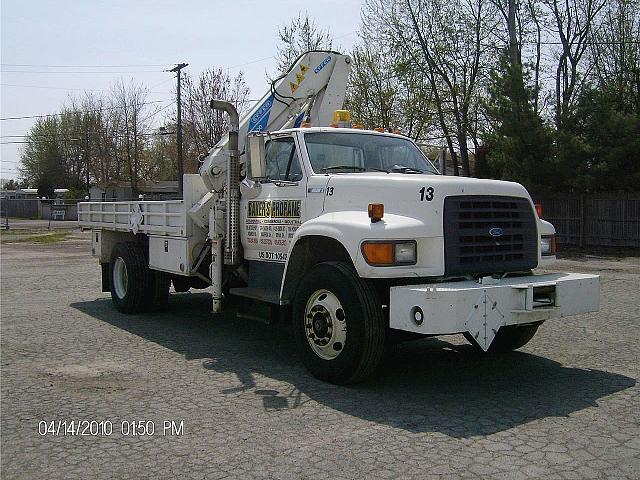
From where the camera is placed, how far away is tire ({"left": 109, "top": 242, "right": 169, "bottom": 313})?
31.5 ft

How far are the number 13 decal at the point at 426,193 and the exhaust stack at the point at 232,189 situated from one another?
8.31ft

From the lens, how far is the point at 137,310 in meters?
9.73

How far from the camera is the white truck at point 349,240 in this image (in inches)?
219

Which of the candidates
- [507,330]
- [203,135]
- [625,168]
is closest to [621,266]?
[625,168]

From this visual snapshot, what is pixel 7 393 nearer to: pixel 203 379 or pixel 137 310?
pixel 203 379

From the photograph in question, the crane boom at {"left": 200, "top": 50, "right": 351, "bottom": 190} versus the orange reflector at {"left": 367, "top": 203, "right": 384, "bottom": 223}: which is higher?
the crane boom at {"left": 200, "top": 50, "right": 351, "bottom": 190}

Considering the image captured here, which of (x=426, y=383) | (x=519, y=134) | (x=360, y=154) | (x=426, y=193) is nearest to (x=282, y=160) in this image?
(x=360, y=154)

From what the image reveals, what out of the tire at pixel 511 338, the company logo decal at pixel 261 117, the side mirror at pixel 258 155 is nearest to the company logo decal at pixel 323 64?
the company logo decal at pixel 261 117

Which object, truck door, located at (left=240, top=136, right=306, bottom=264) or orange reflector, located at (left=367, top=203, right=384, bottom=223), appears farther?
truck door, located at (left=240, top=136, right=306, bottom=264)

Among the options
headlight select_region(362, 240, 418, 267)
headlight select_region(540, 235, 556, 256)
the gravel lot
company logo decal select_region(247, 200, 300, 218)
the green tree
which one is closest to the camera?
the gravel lot

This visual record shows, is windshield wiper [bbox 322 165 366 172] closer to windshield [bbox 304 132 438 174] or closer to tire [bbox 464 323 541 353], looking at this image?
windshield [bbox 304 132 438 174]

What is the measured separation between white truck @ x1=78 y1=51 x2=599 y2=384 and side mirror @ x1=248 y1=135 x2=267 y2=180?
11mm

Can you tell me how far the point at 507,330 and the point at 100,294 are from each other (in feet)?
24.8

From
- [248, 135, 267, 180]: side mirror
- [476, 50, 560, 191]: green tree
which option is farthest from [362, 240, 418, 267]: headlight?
[476, 50, 560, 191]: green tree
